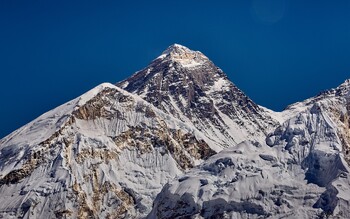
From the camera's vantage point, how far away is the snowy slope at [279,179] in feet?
453

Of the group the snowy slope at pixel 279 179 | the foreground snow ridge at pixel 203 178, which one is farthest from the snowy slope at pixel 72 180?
the snowy slope at pixel 279 179

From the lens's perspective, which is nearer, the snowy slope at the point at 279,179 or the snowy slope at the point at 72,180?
the snowy slope at the point at 279,179

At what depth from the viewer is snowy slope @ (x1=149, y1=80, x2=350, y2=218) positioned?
453ft

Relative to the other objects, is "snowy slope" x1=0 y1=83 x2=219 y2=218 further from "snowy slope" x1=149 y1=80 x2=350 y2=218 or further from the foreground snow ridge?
"snowy slope" x1=149 y1=80 x2=350 y2=218

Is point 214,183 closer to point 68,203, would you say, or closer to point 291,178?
point 291,178

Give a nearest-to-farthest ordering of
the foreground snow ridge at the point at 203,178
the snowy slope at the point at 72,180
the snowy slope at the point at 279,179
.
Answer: the snowy slope at the point at 279,179
the foreground snow ridge at the point at 203,178
the snowy slope at the point at 72,180

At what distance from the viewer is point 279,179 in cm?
14462

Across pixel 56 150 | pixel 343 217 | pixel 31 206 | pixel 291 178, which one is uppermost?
pixel 56 150

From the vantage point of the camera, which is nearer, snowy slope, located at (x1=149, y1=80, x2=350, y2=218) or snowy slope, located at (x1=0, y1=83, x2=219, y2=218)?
snowy slope, located at (x1=149, y1=80, x2=350, y2=218)

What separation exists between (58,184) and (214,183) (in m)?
48.7

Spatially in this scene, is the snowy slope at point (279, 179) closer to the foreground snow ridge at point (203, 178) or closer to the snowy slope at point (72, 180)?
the foreground snow ridge at point (203, 178)

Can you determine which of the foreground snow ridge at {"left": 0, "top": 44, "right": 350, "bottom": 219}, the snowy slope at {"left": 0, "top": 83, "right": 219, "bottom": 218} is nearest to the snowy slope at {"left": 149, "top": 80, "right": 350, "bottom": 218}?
the foreground snow ridge at {"left": 0, "top": 44, "right": 350, "bottom": 219}

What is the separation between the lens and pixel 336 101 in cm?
16600

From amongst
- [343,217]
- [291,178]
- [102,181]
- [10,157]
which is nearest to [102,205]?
[102,181]
